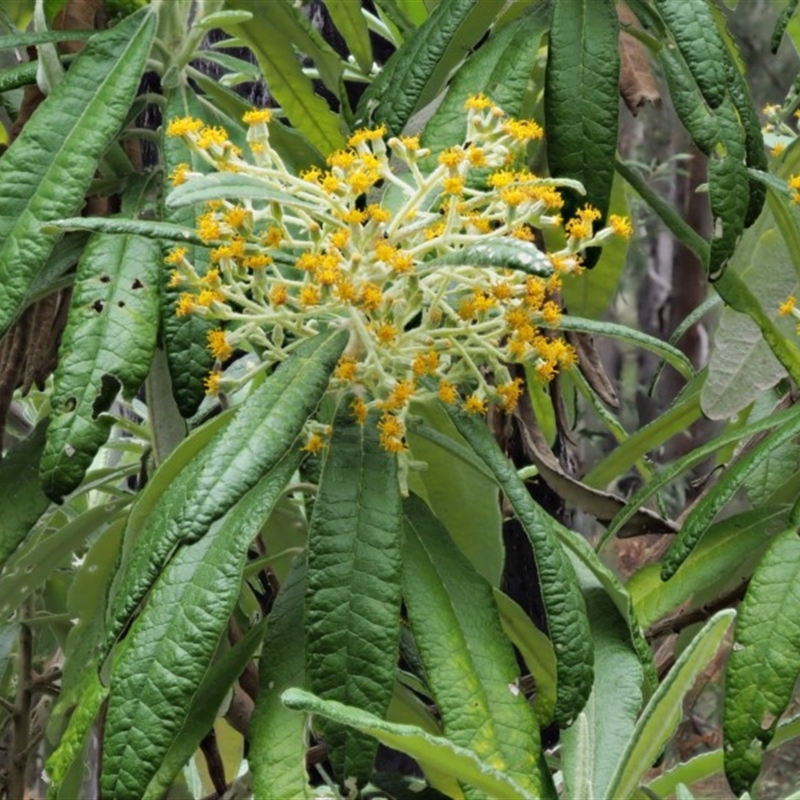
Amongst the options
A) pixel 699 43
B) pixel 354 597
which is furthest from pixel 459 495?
pixel 699 43

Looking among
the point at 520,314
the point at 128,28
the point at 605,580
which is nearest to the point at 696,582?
the point at 605,580

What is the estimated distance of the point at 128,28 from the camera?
90 cm

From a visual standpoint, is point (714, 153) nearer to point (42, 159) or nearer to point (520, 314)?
point (520, 314)

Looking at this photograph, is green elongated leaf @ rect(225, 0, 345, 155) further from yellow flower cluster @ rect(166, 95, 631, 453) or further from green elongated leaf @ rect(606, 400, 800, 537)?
green elongated leaf @ rect(606, 400, 800, 537)

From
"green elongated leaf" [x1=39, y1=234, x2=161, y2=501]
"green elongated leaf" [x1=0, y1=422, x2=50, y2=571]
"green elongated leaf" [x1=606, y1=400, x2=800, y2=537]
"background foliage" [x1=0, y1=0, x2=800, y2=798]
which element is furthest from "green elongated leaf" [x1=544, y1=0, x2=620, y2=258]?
"green elongated leaf" [x1=0, y1=422, x2=50, y2=571]

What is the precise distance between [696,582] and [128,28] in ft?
1.81

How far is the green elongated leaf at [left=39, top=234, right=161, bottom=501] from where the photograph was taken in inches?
29.8

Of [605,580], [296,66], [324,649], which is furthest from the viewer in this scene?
[296,66]

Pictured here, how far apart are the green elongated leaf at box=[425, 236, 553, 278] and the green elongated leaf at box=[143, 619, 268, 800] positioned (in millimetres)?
294

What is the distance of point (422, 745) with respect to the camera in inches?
25.0

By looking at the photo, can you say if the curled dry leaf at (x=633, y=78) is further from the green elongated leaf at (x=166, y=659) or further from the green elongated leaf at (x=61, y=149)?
the green elongated leaf at (x=166, y=659)

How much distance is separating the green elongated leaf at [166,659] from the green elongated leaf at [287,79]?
0.44 m

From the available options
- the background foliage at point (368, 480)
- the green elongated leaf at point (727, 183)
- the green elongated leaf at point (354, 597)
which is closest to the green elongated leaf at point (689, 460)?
the background foliage at point (368, 480)

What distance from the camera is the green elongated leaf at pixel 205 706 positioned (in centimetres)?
78
